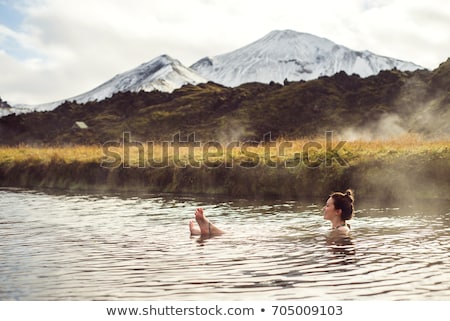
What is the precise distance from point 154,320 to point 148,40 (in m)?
6.69

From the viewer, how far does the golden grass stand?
20047 mm

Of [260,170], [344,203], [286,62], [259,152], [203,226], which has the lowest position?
[203,226]

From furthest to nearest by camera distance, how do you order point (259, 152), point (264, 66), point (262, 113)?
point (264, 66), point (262, 113), point (259, 152)

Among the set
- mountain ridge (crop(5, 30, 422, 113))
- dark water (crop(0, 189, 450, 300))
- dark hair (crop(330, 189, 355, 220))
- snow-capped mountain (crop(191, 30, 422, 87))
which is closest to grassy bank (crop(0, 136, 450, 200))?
dark water (crop(0, 189, 450, 300))

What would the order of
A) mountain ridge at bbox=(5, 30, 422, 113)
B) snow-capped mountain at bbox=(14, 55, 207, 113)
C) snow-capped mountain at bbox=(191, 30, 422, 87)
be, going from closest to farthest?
1. snow-capped mountain at bbox=(14, 55, 207, 113)
2. mountain ridge at bbox=(5, 30, 422, 113)
3. snow-capped mountain at bbox=(191, 30, 422, 87)

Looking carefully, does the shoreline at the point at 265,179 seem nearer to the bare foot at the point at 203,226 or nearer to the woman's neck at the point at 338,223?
the woman's neck at the point at 338,223

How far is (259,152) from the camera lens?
75.1ft

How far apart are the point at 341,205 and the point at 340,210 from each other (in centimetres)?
11

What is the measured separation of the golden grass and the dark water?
14.4 feet

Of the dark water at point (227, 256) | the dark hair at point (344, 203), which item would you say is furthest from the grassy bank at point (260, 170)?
the dark hair at point (344, 203)

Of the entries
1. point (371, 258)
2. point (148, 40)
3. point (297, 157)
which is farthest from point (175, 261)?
point (297, 157)
